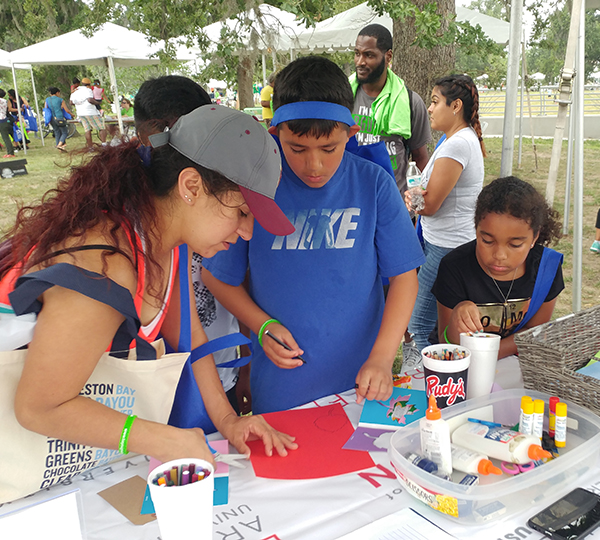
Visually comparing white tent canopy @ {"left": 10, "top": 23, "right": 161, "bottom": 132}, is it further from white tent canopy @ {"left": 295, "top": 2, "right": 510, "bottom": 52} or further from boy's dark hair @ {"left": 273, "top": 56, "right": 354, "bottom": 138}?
boy's dark hair @ {"left": 273, "top": 56, "right": 354, "bottom": 138}

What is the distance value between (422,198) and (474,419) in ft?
5.69

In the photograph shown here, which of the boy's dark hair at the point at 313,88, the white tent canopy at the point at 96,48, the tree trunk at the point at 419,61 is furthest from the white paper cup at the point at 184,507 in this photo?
the white tent canopy at the point at 96,48

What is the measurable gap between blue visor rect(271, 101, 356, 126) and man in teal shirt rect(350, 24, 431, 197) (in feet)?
6.03

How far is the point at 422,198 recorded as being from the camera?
262 cm

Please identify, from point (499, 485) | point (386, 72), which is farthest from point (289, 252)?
point (386, 72)

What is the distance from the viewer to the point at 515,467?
91cm

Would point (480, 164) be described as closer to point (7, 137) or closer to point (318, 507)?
point (318, 507)

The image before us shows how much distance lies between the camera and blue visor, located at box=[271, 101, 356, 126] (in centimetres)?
125

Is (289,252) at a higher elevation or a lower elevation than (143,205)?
lower

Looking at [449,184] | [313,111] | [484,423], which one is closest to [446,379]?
[484,423]

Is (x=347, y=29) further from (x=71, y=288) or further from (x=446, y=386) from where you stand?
(x=71, y=288)

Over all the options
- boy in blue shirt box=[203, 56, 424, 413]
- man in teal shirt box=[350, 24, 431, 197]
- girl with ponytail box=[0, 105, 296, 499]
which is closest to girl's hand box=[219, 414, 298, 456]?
girl with ponytail box=[0, 105, 296, 499]

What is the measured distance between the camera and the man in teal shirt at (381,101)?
10.2 feet

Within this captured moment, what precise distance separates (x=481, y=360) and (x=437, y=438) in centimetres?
36
